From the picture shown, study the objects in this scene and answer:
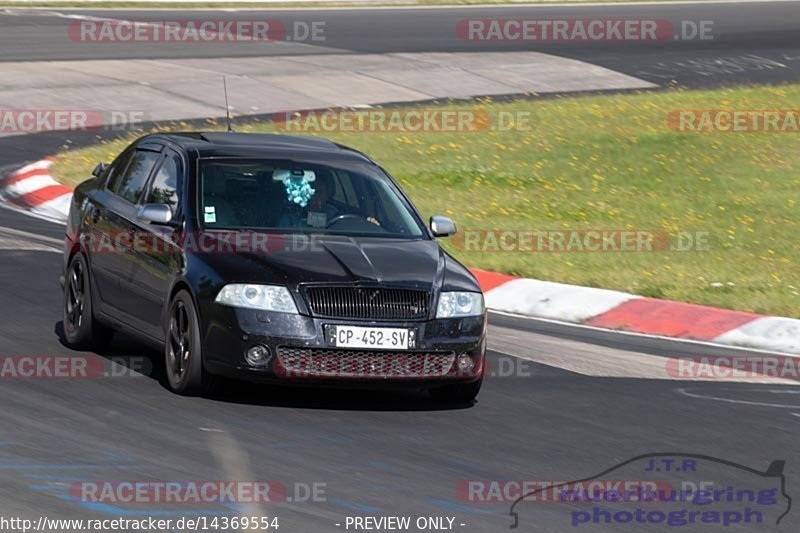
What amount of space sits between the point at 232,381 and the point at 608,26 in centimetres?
3007

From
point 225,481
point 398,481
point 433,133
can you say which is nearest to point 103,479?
point 225,481

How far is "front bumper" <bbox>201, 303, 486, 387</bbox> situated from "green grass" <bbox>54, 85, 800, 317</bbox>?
5.36 m

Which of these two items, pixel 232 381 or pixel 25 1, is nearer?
pixel 232 381

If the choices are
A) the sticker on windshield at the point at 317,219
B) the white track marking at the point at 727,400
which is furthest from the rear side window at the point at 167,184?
the white track marking at the point at 727,400

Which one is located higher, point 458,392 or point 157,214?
point 157,214

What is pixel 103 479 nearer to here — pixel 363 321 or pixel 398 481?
pixel 398 481

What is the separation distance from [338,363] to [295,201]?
1.51 metres

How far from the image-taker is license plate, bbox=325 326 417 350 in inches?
A: 364

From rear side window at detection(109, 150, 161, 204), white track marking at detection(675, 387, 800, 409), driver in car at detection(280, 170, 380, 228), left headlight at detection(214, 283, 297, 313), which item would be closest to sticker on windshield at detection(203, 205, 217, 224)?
driver in car at detection(280, 170, 380, 228)

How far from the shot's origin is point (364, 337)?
9258mm

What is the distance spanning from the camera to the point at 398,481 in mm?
7875

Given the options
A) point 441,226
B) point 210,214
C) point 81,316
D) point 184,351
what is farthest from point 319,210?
point 81,316

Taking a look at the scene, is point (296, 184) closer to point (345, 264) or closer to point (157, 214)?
point (157, 214)

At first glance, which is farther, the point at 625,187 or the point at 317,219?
the point at 625,187
